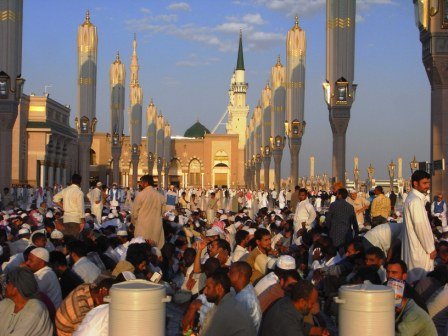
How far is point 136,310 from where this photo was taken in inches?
161

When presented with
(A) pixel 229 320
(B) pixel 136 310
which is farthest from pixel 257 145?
(B) pixel 136 310

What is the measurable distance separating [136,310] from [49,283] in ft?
8.93

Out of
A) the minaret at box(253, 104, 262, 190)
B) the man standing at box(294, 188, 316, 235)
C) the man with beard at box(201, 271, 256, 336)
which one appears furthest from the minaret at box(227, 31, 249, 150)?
the man with beard at box(201, 271, 256, 336)

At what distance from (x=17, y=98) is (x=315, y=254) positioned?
1513 centimetres

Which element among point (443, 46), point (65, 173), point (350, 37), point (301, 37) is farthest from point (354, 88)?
point (65, 173)

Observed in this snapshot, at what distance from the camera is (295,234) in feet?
40.8

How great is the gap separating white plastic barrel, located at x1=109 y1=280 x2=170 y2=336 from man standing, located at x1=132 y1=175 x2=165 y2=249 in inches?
246

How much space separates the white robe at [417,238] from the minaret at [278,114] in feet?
105

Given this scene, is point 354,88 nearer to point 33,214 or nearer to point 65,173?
point 33,214

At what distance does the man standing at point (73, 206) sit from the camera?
11.5 metres

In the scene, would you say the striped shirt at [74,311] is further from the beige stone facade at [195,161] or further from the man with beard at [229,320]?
the beige stone facade at [195,161]

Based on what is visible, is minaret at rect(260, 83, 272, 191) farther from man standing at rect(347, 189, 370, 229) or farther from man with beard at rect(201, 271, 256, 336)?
man with beard at rect(201, 271, 256, 336)

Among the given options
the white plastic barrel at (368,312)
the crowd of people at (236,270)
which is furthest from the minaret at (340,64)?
the white plastic barrel at (368,312)

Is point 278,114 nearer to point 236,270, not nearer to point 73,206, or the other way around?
point 73,206
